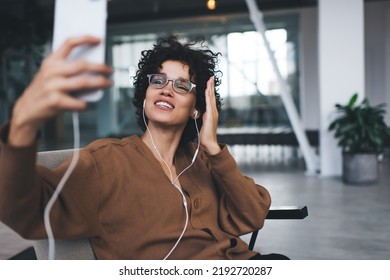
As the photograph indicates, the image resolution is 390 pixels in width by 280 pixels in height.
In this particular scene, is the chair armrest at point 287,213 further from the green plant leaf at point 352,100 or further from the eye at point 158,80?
the green plant leaf at point 352,100

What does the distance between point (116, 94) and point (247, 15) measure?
464cm

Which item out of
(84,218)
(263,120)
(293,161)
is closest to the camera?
(84,218)

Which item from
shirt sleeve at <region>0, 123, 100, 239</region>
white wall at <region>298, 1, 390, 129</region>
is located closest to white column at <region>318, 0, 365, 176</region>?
white wall at <region>298, 1, 390, 129</region>

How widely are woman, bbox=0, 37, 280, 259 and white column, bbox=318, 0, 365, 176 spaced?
15.8 feet

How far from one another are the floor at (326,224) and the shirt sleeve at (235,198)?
0.68 metres

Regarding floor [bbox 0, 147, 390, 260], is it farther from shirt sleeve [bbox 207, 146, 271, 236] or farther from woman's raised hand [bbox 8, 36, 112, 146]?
woman's raised hand [bbox 8, 36, 112, 146]

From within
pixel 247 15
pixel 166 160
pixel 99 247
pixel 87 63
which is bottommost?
pixel 99 247

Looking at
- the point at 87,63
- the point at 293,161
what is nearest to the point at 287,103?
the point at 293,161

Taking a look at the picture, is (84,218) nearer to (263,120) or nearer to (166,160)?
(166,160)

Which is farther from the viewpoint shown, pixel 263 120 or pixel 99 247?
pixel 263 120

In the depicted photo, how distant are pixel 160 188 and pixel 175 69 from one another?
392 mm

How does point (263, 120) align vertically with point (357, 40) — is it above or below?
below

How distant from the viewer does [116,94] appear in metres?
13.3

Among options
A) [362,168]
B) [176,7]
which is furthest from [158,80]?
[176,7]
